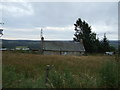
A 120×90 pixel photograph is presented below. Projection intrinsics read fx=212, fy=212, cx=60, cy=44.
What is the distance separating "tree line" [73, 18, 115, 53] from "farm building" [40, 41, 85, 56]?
2.40 meters

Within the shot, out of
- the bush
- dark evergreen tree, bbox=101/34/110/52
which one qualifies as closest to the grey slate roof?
dark evergreen tree, bbox=101/34/110/52

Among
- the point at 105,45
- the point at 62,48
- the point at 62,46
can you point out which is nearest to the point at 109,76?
the point at 62,48

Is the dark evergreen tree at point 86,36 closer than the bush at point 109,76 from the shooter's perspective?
No

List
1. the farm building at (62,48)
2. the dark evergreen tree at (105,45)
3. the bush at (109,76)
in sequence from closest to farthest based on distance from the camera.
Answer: the bush at (109,76) → the farm building at (62,48) → the dark evergreen tree at (105,45)

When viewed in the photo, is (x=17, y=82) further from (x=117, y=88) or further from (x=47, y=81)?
(x=117, y=88)

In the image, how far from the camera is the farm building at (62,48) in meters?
56.0

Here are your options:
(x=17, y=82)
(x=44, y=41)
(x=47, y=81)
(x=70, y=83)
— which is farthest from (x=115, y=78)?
(x=44, y=41)

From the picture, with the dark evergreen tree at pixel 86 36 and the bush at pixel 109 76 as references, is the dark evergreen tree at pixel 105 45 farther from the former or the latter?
the bush at pixel 109 76

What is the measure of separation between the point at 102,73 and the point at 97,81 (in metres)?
0.30

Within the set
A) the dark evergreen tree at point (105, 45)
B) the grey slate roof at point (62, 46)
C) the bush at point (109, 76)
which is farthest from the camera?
the dark evergreen tree at point (105, 45)

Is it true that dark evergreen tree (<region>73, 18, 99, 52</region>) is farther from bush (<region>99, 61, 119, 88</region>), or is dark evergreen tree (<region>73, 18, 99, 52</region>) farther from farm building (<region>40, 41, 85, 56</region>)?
bush (<region>99, 61, 119, 88</region>)

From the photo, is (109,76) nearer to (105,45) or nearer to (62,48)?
(62,48)

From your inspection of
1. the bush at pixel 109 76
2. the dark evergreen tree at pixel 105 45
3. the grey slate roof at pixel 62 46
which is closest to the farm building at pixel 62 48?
the grey slate roof at pixel 62 46

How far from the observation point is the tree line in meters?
57.9
